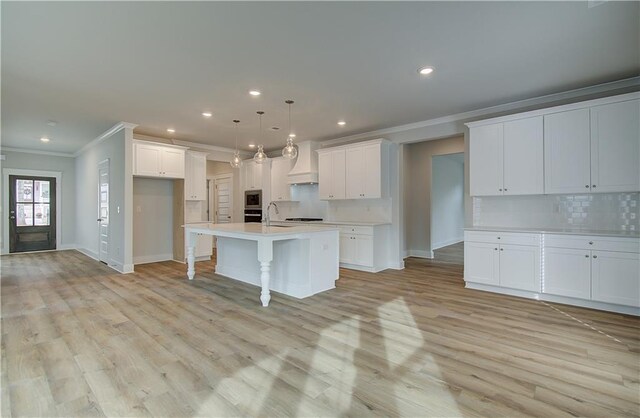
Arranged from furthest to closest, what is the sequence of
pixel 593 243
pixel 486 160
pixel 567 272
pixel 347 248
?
pixel 347 248 → pixel 486 160 → pixel 567 272 → pixel 593 243

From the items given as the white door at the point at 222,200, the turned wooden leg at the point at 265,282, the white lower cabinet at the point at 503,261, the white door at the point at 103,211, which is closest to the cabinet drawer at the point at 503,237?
the white lower cabinet at the point at 503,261

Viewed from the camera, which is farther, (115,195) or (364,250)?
(115,195)

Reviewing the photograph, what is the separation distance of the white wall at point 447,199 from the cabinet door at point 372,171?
2598mm

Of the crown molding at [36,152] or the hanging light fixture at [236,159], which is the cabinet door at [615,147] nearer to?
the hanging light fixture at [236,159]

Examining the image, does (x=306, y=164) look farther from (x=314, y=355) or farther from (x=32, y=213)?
(x=32, y=213)

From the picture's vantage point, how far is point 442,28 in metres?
2.59

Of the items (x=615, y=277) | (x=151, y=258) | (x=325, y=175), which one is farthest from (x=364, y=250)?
(x=151, y=258)

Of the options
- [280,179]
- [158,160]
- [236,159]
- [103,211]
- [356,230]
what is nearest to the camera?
[236,159]

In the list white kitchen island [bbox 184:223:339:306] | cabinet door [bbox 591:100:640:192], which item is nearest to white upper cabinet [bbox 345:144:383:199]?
white kitchen island [bbox 184:223:339:306]

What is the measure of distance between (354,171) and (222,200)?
456 centimetres

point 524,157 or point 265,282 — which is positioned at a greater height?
point 524,157

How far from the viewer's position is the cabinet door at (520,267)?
383 centimetres

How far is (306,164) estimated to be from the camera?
682 centimetres

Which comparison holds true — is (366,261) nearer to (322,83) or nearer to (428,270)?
(428,270)
